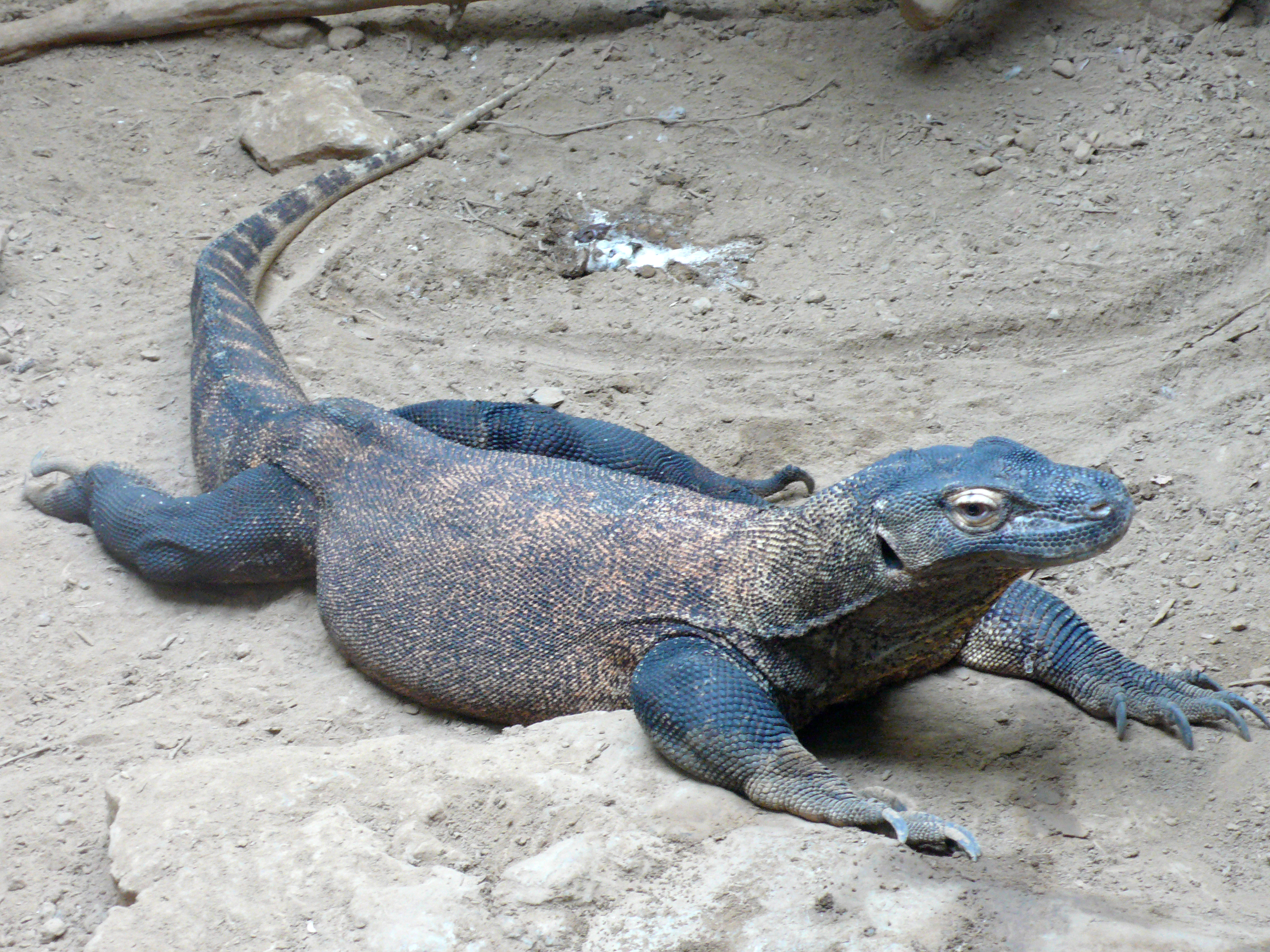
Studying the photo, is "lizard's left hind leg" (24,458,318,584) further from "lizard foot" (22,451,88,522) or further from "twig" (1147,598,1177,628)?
"twig" (1147,598,1177,628)

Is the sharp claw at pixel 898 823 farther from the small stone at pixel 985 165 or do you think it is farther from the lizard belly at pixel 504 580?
the small stone at pixel 985 165

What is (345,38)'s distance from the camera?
8195 mm

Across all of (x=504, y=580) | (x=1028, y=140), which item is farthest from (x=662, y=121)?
(x=504, y=580)

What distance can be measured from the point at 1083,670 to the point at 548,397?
2.89m

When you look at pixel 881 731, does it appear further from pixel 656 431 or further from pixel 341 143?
pixel 341 143

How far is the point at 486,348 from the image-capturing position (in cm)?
589

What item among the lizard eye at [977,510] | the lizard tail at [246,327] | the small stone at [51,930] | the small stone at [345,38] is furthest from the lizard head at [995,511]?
the small stone at [345,38]

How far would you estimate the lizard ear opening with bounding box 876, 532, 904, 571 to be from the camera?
3.09 metres

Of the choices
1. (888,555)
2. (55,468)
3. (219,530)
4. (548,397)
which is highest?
(888,555)

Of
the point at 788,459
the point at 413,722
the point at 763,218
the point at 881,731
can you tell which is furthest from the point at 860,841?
the point at 763,218

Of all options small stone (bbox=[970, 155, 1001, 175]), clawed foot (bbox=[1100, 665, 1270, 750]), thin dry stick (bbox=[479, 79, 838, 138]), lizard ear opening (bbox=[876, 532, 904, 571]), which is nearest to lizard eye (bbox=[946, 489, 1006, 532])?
lizard ear opening (bbox=[876, 532, 904, 571])

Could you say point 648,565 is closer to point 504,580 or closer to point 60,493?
point 504,580

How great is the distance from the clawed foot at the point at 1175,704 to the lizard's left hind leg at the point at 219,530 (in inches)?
113

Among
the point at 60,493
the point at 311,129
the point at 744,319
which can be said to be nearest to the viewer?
the point at 60,493
